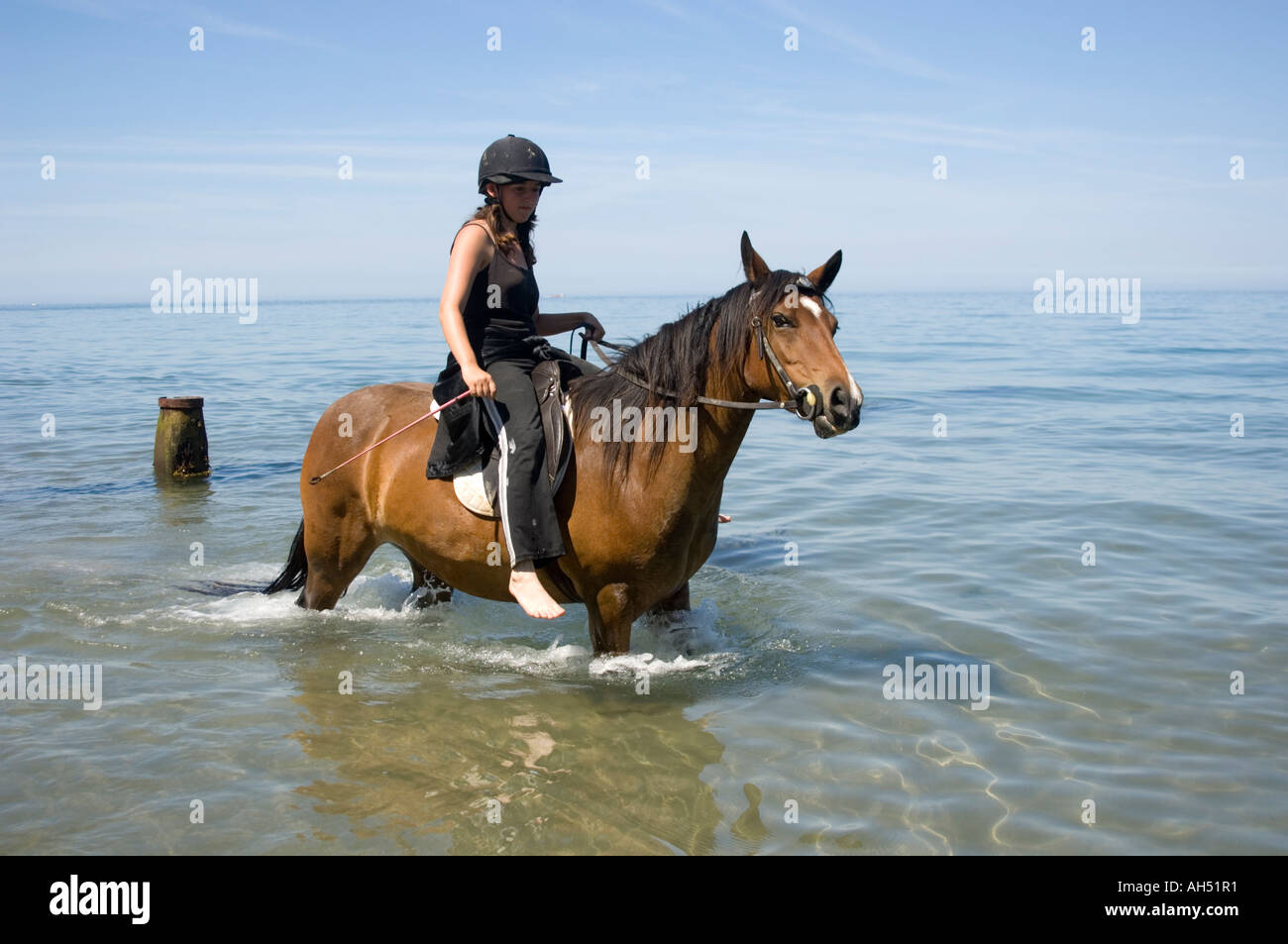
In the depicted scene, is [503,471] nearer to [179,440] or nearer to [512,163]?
[512,163]

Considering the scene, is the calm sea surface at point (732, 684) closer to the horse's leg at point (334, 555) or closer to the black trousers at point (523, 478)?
the horse's leg at point (334, 555)

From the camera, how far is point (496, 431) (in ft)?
18.3

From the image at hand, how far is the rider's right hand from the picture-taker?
5.09 meters

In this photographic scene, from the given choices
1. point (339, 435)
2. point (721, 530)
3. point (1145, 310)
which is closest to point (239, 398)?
point (721, 530)

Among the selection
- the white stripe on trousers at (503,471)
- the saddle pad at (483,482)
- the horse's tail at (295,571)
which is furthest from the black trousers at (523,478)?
the horse's tail at (295,571)

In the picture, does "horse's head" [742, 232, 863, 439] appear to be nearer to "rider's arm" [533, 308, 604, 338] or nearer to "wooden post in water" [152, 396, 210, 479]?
"rider's arm" [533, 308, 604, 338]

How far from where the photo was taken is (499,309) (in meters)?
5.54

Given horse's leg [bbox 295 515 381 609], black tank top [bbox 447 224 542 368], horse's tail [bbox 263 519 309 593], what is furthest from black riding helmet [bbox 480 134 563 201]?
horse's tail [bbox 263 519 309 593]

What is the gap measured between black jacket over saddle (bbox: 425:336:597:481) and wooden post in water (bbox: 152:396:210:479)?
8779 mm

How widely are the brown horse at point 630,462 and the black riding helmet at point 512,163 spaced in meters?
1.09

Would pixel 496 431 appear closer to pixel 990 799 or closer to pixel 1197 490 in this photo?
pixel 990 799

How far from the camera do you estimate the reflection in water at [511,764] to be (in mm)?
4473
